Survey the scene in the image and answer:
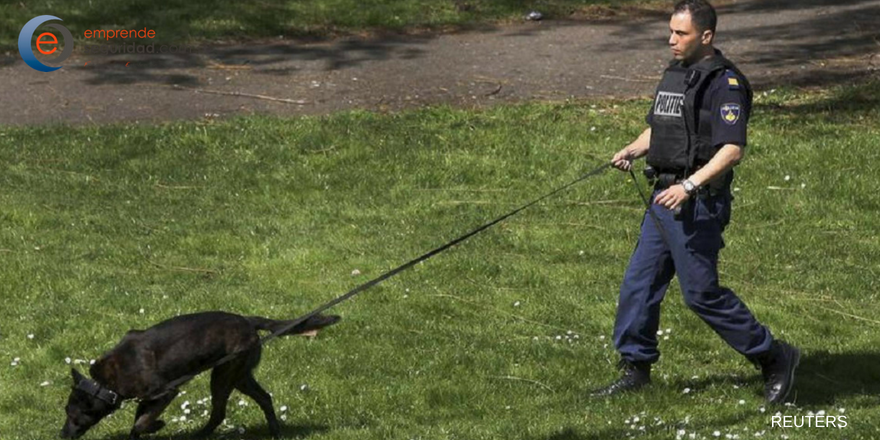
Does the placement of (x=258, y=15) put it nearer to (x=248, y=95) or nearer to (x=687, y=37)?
(x=248, y=95)

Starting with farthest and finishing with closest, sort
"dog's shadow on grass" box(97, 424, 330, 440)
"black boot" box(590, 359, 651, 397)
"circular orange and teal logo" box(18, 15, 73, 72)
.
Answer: "circular orange and teal logo" box(18, 15, 73, 72) < "black boot" box(590, 359, 651, 397) < "dog's shadow on grass" box(97, 424, 330, 440)

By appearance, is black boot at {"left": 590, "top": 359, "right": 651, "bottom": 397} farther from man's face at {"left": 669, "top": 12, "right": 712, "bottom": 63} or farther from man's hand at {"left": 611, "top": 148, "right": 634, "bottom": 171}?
man's face at {"left": 669, "top": 12, "right": 712, "bottom": 63}

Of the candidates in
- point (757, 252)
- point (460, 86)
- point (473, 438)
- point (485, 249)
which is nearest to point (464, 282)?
point (485, 249)

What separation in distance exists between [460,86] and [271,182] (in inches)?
123

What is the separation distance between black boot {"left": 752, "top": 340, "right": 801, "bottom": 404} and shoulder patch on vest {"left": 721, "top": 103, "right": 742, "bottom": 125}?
52.7 inches

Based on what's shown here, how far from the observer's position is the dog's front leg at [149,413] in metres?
7.40

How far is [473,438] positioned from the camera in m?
7.56

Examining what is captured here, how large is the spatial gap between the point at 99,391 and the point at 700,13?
11.9 feet

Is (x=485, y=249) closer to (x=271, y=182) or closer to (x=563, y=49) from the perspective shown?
(x=271, y=182)

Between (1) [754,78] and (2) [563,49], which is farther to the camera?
(2) [563,49]

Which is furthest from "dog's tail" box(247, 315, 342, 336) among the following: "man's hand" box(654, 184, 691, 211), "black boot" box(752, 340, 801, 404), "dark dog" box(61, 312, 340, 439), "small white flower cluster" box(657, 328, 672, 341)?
"small white flower cluster" box(657, 328, 672, 341)

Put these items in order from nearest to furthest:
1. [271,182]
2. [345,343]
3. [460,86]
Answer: [345,343]
[271,182]
[460,86]

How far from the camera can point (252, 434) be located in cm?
786

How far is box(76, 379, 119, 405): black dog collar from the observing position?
290 inches
